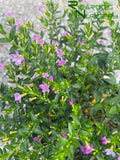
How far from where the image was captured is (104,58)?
1.15 meters

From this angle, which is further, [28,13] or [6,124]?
[28,13]

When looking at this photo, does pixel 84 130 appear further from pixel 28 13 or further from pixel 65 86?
pixel 28 13

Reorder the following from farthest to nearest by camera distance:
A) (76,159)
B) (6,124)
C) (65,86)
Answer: (76,159) < (6,124) < (65,86)

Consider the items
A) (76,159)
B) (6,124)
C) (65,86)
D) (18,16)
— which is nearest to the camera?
(65,86)

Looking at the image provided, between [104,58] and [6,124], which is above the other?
[104,58]

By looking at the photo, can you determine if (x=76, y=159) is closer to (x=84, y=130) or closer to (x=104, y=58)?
(x=84, y=130)

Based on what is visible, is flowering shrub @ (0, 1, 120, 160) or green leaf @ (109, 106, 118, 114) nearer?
flowering shrub @ (0, 1, 120, 160)

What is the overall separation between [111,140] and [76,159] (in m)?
0.45

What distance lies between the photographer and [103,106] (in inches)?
41.5

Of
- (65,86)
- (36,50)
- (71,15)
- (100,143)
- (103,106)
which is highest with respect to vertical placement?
(71,15)

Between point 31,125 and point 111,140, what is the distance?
15.6 inches

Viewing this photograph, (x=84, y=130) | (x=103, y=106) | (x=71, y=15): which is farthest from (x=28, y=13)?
(x=84, y=130)

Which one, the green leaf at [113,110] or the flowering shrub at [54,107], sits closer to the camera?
the flowering shrub at [54,107]

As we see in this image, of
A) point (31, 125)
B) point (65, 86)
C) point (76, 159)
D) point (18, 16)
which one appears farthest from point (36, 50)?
point (18, 16)
